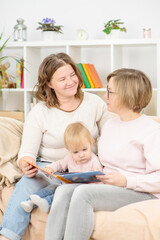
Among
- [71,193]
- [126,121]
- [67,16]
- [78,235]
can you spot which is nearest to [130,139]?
[126,121]

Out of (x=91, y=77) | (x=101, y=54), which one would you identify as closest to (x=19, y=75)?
(x=91, y=77)

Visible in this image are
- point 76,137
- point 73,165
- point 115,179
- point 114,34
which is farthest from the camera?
point 114,34

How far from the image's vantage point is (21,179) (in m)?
2.09

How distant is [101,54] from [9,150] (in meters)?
2.27

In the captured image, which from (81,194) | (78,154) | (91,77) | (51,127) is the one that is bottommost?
(81,194)

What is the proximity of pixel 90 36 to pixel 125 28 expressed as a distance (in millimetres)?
389

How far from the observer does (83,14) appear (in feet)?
14.0

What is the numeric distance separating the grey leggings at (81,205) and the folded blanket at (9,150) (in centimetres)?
47

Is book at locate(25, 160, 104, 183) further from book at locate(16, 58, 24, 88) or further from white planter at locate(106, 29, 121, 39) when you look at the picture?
book at locate(16, 58, 24, 88)

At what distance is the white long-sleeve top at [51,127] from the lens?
2250 mm

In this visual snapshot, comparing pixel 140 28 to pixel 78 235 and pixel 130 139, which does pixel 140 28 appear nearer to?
pixel 130 139

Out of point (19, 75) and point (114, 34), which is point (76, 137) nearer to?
point (114, 34)

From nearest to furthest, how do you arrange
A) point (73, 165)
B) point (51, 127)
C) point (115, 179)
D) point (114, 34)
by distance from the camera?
point (115, 179)
point (73, 165)
point (51, 127)
point (114, 34)

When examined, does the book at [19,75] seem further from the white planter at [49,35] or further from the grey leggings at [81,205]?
the grey leggings at [81,205]
